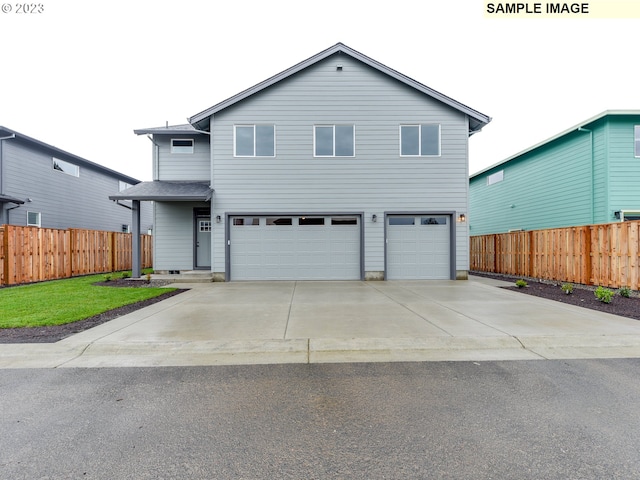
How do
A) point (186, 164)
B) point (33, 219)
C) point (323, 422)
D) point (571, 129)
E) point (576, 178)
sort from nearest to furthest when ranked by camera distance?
point (323, 422) < point (186, 164) < point (571, 129) < point (576, 178) < point (33, 219)

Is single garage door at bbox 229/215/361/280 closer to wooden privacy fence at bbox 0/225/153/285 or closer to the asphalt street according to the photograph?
wooden privacy fence at bbox 0/225/153/285

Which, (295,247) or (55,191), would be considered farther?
(55,191)

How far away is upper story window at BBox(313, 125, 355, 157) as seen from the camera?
11.5m

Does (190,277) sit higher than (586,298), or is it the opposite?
(190,277)

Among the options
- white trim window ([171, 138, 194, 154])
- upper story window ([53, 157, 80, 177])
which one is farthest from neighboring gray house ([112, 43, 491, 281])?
upper story window ([53, 157, 80, 177])

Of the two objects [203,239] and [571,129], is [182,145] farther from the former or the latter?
[571,129]

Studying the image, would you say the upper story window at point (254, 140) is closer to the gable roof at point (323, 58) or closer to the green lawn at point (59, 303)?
the gable roof at point (323, 58)

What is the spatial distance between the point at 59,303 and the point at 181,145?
A: 8072mm

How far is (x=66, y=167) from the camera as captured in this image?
17.0m

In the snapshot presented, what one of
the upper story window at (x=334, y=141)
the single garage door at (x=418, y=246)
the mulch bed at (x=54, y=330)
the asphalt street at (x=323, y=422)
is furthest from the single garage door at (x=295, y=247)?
the asphalt street at (x=323, y=422)

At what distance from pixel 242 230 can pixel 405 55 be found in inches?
745

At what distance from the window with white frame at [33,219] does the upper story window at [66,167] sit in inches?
110

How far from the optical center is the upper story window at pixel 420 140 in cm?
1149

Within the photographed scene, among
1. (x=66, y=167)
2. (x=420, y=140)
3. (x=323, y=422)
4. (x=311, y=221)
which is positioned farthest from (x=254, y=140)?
(x=66, y=167)
